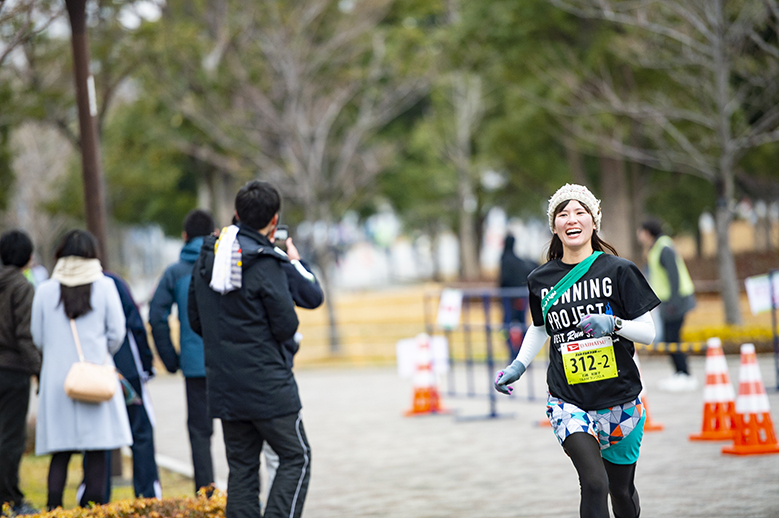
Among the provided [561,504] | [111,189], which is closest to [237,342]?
[561,504]

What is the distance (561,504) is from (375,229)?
6850cm

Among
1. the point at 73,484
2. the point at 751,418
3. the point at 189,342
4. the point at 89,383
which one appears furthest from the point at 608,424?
the point at 73,484

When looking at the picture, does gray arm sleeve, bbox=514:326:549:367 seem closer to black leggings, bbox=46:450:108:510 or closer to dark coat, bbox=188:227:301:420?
dark coat, bbox=188:227:301:420

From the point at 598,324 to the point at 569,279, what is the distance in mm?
361

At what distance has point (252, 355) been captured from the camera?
15.5 feet

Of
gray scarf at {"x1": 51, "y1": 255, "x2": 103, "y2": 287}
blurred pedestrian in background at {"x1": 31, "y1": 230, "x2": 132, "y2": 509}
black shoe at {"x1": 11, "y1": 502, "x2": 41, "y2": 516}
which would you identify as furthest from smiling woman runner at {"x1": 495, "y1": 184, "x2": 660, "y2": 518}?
black shoe at {"x1": 11, "y1": 502, "x2": 41, "y2": 516}

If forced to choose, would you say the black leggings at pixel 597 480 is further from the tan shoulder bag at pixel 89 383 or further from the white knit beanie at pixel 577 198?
the tan shoulder bag at pixel 89 383

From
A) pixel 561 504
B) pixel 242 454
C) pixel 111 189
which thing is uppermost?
pixel 111 189

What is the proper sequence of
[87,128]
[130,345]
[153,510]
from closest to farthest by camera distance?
[153,510]
[130,345]
[87,128]

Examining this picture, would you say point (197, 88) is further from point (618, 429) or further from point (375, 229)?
point (375, 229)

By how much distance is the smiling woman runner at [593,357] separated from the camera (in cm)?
422

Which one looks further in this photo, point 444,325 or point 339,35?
point 339,35

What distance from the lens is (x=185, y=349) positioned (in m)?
6.34

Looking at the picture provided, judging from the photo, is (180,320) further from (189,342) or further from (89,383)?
(89,383)
